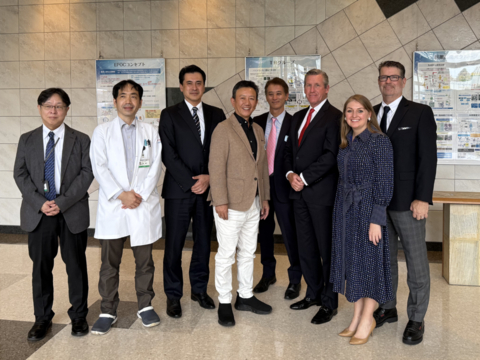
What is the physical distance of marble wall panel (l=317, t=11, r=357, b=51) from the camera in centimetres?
466

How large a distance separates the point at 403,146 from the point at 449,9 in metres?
2.89

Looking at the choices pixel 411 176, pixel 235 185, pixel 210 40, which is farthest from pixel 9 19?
pixel 411 176

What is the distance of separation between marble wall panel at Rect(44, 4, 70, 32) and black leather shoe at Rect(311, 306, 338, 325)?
4572 mm

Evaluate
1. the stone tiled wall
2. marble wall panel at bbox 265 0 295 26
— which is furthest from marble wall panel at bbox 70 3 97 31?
marble wall panel at bbox 265 0 295 26

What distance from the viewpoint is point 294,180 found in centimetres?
291

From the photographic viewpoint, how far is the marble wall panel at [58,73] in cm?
515

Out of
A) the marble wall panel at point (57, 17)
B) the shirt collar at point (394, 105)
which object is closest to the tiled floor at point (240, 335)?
the shirt collar at point (394, 105)

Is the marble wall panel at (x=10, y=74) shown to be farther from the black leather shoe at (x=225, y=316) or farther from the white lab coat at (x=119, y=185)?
the black leather shoe at (x=225, y=316)

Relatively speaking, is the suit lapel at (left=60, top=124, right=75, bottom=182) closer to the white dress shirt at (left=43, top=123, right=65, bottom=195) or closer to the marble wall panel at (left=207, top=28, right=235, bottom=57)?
the white dress shirt at (left=43, top=123, right=65, bottom=195)

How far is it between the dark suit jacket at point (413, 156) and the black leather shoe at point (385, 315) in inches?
31.5

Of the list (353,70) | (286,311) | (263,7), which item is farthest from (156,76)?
(286,311)

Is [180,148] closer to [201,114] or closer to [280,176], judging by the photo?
[201,114]

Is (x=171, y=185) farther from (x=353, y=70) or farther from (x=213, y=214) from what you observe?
(x=353, y=70)

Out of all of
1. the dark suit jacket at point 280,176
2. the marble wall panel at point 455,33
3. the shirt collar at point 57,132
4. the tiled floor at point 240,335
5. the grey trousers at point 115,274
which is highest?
the marble wall panel at point 455,33
